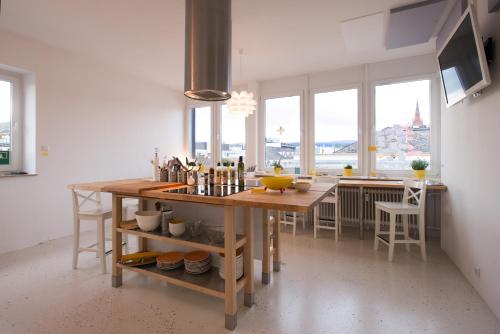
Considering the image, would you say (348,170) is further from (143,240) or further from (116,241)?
(116,241)

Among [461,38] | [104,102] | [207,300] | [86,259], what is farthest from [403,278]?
[104,102]

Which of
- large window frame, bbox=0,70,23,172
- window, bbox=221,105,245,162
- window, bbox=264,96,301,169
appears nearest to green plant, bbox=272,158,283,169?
window, bbox=264,96,301,169

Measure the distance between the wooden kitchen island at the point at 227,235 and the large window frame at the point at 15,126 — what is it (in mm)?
1798

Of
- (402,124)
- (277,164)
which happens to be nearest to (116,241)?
(277,164)

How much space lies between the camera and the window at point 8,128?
3186 mm

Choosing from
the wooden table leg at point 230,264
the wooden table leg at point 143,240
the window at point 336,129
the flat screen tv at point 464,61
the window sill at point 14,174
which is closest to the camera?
the wooden table leg at point 230,264

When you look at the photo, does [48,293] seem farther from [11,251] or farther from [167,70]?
[167,70]

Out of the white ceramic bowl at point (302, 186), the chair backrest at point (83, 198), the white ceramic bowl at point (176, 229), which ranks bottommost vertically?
the white ceramic bowl at point (176, 229)

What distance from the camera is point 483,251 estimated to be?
2000mm

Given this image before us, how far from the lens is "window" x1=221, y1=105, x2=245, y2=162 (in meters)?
5.31

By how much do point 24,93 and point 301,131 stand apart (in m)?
4.23

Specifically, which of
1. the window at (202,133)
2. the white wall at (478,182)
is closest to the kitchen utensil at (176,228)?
the white wall at (478,182)

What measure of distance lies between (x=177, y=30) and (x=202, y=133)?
2913 mm

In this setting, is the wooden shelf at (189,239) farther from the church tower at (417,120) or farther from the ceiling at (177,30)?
the church tower at (417,120)
